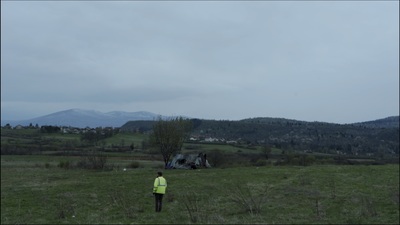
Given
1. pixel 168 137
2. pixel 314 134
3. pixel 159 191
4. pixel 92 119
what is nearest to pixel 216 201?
pixel 159 191

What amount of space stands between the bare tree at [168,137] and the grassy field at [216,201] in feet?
47.1

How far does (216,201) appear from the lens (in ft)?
57.0

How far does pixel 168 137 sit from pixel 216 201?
24.6 m

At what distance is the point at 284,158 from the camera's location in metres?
Result: 46.8

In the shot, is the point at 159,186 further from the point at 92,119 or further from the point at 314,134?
the point at 314,134

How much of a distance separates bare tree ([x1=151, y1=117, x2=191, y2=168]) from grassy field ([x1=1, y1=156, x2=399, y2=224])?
14347 millimetres

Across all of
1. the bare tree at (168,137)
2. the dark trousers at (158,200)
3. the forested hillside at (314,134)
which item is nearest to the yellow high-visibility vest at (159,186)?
the dark trousers at (158,200)

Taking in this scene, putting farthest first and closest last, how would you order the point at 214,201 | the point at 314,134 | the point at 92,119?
the point at 314,134 < the point at 92,119 < the point at 214,201

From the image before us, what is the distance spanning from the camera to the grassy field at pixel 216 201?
1365 cm

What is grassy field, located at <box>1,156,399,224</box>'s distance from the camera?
1365cm

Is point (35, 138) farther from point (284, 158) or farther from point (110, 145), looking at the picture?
point (284, 158)

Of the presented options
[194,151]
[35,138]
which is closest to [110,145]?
[194,151]

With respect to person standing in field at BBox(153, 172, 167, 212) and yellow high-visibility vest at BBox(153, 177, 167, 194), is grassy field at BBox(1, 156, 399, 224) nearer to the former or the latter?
person standing in field at BBox(153, 172, 167, 212)

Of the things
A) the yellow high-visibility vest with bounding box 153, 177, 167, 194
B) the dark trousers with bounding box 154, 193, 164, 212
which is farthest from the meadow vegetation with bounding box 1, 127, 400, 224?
the yellow high-visibility vest with bounding box 153, 177, 167, 194
